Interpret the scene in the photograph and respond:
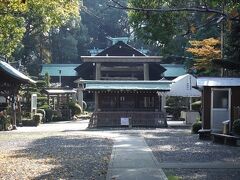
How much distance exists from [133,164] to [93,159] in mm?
1762

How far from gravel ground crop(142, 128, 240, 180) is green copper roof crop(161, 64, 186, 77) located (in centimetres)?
3752

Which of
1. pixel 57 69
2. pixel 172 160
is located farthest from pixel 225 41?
pixel 57 69

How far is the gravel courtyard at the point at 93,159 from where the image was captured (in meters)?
11.6

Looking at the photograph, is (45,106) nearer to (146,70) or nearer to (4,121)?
(146,70)

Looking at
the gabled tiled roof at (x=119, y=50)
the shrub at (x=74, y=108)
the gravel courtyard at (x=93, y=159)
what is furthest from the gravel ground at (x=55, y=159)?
the gabled tiled roof at (x=119, y=50)

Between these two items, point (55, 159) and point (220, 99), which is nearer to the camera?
point (55, 159)

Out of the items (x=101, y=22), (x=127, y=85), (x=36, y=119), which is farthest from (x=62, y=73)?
(x=127, y=85)

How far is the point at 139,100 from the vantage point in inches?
1273

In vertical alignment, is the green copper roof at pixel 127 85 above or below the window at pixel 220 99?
above

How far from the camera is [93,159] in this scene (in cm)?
1433

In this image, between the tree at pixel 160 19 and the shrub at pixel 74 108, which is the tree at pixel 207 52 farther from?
the shrub at pixel 74 108

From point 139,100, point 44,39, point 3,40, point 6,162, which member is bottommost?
point 6,162

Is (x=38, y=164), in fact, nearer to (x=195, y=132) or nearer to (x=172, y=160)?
(x=172, y=160)

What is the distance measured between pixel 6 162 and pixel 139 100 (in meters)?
19.2
